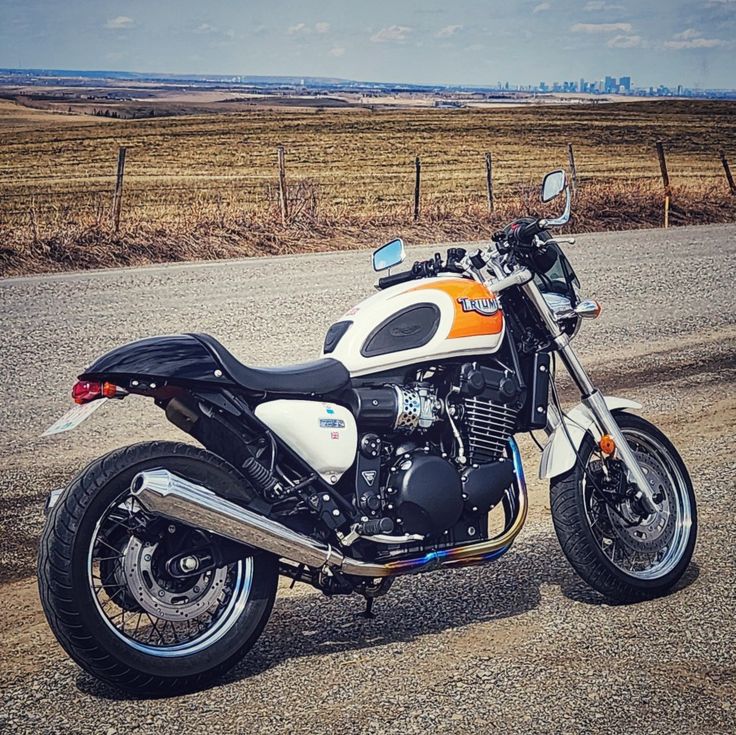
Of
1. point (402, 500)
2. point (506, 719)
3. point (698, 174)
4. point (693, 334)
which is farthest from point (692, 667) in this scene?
point (698, 174)

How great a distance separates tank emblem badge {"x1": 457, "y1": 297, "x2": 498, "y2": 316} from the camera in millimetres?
4258

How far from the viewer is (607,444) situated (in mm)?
4652

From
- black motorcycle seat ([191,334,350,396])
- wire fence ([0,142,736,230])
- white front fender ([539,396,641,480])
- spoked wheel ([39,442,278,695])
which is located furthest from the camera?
wire fence ([0,142,736,230])

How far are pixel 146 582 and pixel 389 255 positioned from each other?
164 cm

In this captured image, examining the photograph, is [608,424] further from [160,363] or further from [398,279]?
[160,363]

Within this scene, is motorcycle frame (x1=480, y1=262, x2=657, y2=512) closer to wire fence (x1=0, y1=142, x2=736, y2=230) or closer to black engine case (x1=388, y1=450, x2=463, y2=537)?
black engine case (x1=388, y1=450, x2=463, y2=537)

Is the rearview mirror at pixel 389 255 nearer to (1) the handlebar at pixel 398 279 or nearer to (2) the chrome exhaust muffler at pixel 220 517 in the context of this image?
(1) the handlebar at pixel 398 279

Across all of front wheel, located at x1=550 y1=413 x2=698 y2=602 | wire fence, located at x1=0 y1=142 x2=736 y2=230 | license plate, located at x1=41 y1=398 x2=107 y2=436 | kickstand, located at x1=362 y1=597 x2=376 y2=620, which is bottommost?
wire fence, located at x1=0 y1=142 x2=736 y2=230

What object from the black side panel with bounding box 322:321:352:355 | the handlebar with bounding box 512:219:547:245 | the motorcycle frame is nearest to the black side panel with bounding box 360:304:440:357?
the black side panel with bounding box 322:321:352:355

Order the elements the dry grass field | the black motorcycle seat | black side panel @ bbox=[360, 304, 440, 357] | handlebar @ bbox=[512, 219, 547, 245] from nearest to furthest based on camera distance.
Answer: the black motorcycle seat, black side panel @ bbox=[360, 304, 440, 357], handlebar @ bbox=[512, 219, 547, 245], the dry grass field

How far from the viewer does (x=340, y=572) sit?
4.05 metres

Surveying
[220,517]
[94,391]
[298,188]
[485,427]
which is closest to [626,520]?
[485,427]

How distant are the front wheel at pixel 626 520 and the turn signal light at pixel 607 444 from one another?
0.10 feet

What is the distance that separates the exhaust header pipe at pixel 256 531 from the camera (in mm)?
3631
